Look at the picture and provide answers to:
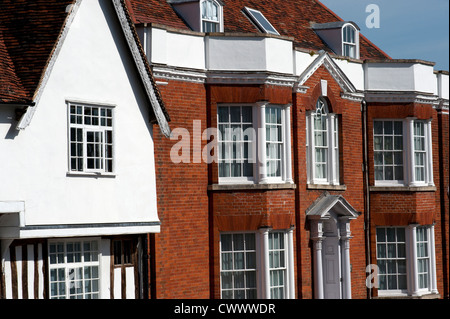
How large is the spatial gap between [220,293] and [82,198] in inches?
244

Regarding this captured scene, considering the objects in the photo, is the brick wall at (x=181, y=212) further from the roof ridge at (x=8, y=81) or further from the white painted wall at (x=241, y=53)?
the roof ridge at (x=8, y=81)

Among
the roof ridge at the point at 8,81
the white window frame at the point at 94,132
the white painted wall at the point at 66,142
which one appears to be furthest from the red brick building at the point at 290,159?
the roof ridge at the point at 8,81

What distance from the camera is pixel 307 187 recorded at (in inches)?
1137

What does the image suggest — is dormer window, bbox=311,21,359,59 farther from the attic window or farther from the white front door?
the white front door

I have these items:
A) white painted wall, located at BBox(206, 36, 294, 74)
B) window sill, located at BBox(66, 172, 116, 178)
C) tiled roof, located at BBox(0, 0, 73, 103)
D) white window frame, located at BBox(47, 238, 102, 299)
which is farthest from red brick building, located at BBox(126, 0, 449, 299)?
tiled roof, located at BBox(0, 0, 73, 103)

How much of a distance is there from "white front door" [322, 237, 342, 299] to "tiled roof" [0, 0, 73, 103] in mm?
12190

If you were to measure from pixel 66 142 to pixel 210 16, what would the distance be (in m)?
8.19

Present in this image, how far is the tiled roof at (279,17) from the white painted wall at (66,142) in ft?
10.9

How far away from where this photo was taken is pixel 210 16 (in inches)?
1112

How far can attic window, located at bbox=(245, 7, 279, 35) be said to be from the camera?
30273 millimetres

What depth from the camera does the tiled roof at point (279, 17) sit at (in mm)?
27109

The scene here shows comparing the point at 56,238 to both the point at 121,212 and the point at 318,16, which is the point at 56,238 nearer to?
the point at 121,212

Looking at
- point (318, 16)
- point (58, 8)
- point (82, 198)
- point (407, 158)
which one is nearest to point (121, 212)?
point (82, 198)

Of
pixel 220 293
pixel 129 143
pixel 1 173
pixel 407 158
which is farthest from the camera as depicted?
pixel 407 158
